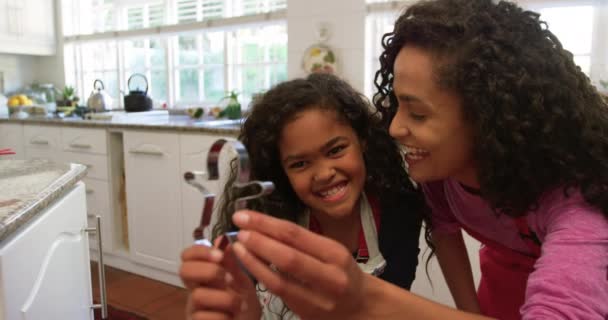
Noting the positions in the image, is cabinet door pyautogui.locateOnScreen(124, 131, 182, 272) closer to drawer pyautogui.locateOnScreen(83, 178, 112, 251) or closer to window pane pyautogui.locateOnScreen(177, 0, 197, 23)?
drawer pyautogui.locateOnScreen(83, 178, 112, 251)

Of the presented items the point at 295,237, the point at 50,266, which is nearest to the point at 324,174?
the point at 295,237

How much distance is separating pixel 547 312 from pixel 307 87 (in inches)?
21.9

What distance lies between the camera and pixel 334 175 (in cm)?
84

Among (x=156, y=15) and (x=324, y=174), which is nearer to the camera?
(x=324, y=174)

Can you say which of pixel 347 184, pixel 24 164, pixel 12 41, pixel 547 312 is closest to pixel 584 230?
pixel 547 312

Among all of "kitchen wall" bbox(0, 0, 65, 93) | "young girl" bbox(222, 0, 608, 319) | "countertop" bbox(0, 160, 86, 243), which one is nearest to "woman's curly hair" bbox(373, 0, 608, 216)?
"young girl" bbox(222, 0, 608, 319)

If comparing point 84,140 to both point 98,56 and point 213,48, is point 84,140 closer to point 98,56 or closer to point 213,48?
point 213,48

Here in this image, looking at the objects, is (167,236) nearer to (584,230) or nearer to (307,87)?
(307,87)

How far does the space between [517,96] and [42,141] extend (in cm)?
326

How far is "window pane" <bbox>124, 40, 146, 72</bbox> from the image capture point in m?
3.94

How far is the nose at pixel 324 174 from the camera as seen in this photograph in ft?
2.72

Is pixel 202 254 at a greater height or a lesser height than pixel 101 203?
greater

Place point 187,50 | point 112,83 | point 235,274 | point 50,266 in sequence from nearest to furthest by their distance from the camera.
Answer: point 235,274, point 50,266, point 187,50, point 112,83

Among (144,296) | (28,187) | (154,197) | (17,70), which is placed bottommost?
(144,296)
